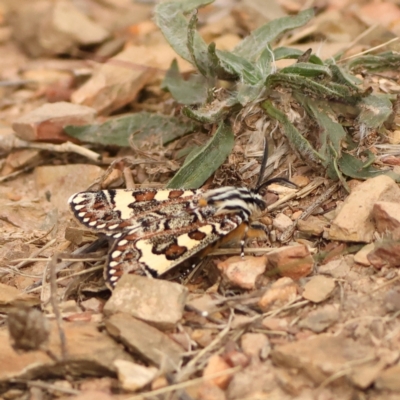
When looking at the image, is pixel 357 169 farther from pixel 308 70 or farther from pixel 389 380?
pixel 389 380

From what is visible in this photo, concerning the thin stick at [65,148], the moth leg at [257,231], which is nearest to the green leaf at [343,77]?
the moth leg at [257,231]

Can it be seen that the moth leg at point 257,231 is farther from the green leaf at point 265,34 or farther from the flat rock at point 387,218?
the green leaf at point 265,34

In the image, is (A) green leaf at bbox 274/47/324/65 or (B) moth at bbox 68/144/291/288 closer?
(B) moth at bbox 68/144/291/288

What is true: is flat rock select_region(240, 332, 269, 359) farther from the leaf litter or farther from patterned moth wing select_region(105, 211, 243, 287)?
patterned moth wing select_region(105, 211, 243, 287)

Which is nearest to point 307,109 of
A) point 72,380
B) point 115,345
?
point 115,345

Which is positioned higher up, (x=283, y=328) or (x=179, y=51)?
(x=179, y=51)

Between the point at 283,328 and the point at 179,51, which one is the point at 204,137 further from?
the point at 283,328

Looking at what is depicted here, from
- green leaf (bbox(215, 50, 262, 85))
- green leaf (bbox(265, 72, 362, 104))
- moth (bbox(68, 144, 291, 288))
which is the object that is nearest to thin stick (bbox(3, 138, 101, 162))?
moth (bbox(68, 144, 291, 288))
